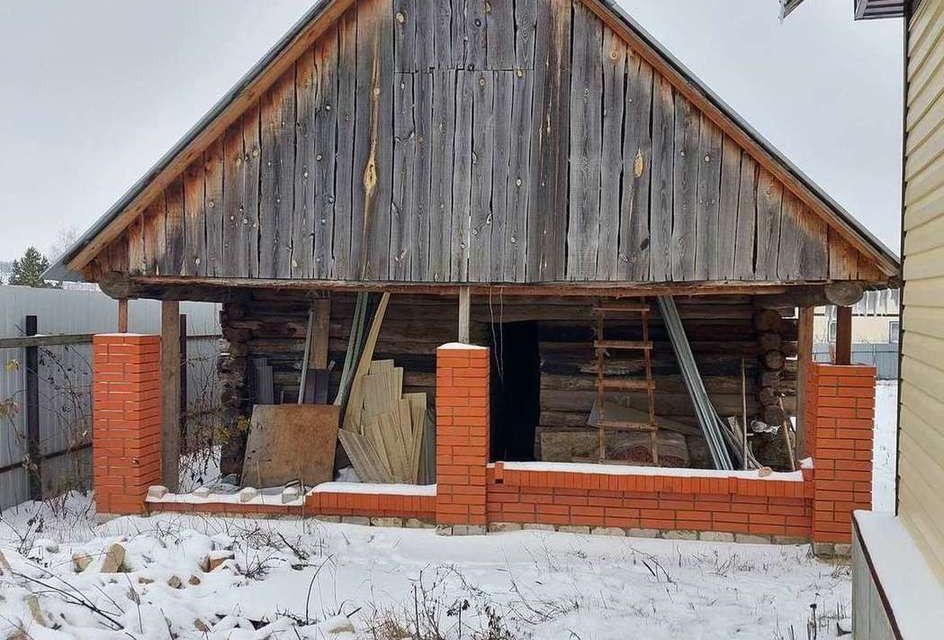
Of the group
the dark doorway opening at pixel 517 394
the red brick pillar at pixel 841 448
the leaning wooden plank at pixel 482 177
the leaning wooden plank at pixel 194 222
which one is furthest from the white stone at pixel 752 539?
the leaning wooden plank at pixel 194 222

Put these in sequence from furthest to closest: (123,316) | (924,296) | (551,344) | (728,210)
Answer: (551,344) < (123,316) < (728,210) < (924,296)

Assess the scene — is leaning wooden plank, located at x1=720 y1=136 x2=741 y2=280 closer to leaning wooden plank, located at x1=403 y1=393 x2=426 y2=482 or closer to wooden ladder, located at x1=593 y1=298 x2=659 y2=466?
wooden ladder, located at x1=593 y1=298 x2=659 y2=466

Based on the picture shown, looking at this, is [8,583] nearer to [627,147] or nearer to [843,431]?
Result: [627,147]

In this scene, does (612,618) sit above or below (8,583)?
below

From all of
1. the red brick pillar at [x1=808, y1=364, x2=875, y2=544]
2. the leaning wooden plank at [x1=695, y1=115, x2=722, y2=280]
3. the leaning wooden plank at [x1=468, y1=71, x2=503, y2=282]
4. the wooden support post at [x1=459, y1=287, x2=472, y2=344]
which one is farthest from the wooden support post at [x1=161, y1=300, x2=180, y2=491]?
the red brick pillar at [x1=808, y1=364, x2=875, y2=544]

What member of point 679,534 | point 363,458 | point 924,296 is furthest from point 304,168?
point 924,296

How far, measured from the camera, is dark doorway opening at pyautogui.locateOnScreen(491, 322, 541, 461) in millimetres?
11352

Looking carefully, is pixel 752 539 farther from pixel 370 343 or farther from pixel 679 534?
pixel 370 343

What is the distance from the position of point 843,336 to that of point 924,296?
3.27m

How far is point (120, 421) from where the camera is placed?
24.9ft

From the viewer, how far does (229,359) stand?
416 inches

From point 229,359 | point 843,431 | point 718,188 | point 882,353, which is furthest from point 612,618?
point 882,353

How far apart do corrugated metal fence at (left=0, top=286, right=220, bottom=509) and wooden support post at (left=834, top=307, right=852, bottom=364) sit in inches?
360

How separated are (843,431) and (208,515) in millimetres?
6467
